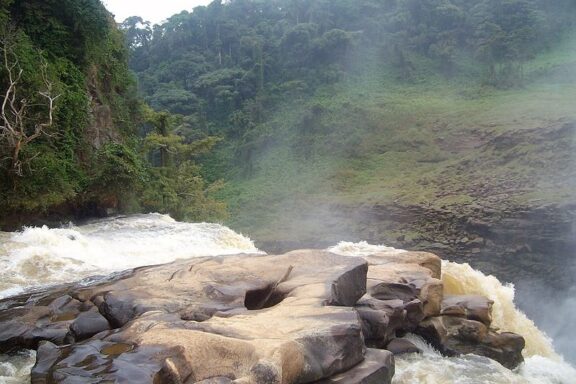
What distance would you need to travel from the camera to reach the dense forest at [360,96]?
3550 centimetres

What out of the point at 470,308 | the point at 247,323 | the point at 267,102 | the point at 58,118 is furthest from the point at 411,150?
the point at 247,323

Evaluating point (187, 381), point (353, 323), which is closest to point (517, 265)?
point (353, 323)

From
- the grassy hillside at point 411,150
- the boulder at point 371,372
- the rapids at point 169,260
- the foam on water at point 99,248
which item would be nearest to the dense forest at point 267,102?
the grassy hillside at point 411,150

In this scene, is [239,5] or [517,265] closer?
[517,265]

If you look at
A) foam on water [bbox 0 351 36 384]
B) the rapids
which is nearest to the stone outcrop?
foam on water [bbox 0 351 36 384]

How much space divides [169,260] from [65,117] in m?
6.62

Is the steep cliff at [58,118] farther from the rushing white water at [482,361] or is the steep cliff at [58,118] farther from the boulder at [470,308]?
the boulder at [470,308]

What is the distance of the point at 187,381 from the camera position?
4.36 m

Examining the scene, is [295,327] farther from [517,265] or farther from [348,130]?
[348,130]

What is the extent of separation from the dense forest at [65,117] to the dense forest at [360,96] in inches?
452

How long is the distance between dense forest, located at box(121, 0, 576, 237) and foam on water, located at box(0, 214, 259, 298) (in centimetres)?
1810

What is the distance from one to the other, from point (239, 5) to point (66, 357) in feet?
231

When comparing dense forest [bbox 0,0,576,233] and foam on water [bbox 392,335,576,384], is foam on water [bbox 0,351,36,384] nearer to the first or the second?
foam on water [bbox 392,335,576,384]

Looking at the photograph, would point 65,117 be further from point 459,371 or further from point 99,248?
point 459,371
